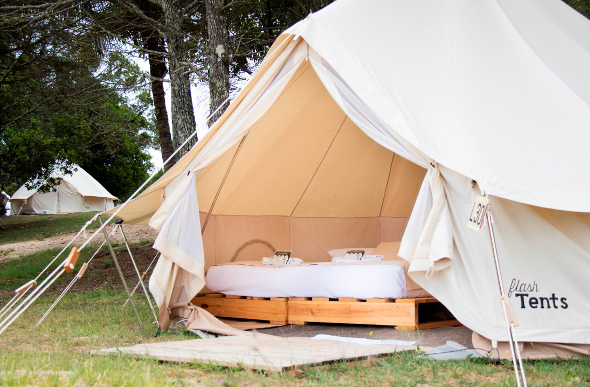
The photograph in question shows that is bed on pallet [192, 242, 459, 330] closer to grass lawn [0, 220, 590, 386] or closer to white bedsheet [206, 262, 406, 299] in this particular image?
white bedsheet [206, 262, 406, 299]

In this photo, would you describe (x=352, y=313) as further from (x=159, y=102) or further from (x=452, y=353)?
(x=159, y=102)

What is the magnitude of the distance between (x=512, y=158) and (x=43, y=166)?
32.3 feet

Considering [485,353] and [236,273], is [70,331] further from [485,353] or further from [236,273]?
[485,353]

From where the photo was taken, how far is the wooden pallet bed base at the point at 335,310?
14.9 feet

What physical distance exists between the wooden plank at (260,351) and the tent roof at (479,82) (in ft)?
3.89

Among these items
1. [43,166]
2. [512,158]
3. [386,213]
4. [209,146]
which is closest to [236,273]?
[209,146]

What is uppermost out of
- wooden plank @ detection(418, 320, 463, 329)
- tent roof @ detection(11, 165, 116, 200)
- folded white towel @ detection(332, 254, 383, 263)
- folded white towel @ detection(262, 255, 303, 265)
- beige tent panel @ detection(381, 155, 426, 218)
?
tent roof @ detection(11, 165, 116, 200)

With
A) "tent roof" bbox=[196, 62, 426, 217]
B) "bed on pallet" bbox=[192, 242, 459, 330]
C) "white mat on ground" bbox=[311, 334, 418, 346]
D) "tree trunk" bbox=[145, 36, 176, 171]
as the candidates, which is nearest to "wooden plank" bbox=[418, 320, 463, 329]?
"bed on pallet" bbox=[192, 242, 459, 330]

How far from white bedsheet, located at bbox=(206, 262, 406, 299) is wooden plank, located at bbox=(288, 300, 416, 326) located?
0.24 feet

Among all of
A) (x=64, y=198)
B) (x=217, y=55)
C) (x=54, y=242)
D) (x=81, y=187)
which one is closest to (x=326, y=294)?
(x=217, y=55)

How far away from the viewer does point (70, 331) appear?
16.0 feet

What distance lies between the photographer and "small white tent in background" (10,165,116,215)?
22.1 metres

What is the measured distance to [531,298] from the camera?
3.56 m

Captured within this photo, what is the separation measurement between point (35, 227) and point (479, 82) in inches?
556
